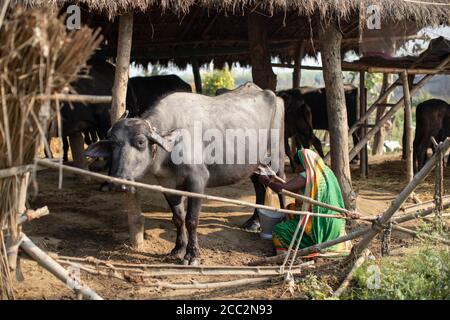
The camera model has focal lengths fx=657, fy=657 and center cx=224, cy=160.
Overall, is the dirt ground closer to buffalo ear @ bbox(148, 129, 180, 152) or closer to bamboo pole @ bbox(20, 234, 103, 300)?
bamboo pole @ bbox(20, 234, 103, 300)

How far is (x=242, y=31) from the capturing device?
10875 mm

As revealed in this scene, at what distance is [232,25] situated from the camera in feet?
34.4

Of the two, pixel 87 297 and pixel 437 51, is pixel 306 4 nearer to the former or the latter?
pixel 437 51

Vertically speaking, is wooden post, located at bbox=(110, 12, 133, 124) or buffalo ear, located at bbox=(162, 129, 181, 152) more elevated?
wooden post, located at bbox=(110, 12, 133, 124)

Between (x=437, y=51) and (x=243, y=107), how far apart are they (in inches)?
140

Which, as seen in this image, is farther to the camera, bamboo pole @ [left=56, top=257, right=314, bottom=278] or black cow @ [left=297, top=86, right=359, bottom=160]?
black cow @ [left=297, top=86, right=359, bottom=160]

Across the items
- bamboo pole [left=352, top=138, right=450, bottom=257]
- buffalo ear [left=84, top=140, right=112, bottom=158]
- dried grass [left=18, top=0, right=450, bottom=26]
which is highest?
dried grass [left=18, top=0, right=450, bottom=26]

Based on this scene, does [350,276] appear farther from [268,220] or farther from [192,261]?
[268,220]

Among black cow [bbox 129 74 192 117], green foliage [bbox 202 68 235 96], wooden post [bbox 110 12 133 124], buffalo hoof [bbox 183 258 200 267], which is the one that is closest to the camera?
buffalo hoof [bbox 183 258 200 267]

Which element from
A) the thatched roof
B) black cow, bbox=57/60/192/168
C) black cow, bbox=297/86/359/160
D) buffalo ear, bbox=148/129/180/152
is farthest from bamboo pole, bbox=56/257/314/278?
black cow, bbox=297/86/359/160

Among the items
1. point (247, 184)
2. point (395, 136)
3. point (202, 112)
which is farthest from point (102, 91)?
point (395, 136)

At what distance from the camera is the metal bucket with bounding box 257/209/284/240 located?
6969 millimetres

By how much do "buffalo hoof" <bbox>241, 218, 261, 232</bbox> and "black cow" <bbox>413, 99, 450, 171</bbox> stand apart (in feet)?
15.6

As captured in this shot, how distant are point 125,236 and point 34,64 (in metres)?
3.54
